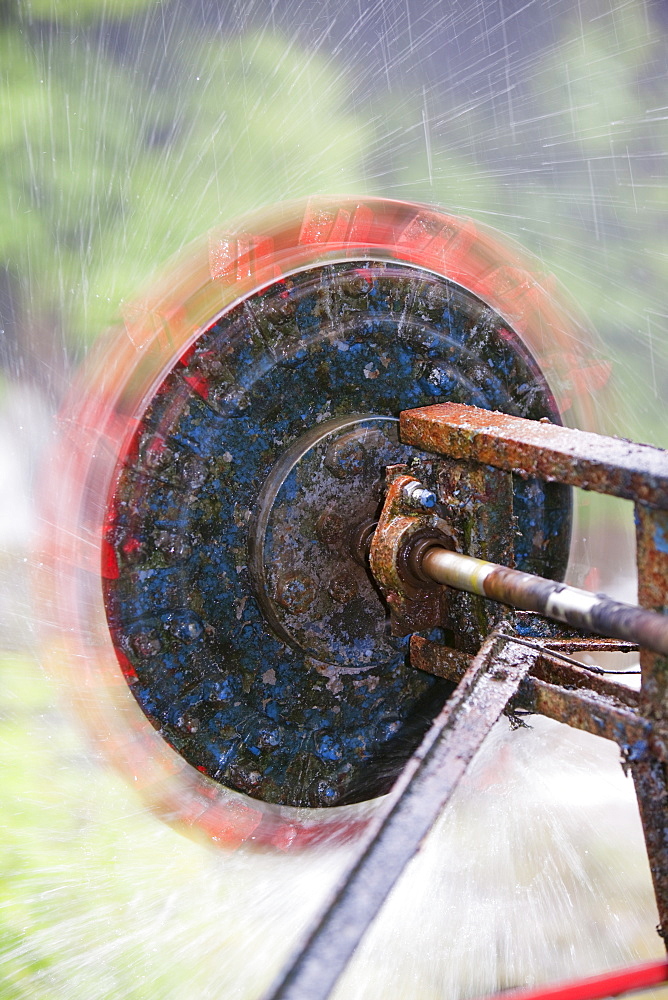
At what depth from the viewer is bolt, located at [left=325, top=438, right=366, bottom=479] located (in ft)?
5.98

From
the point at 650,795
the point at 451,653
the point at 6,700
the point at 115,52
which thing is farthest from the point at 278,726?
the point at 115,52

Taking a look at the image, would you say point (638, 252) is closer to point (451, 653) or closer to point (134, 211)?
point (134, 211)

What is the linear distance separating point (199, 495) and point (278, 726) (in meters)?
0.51

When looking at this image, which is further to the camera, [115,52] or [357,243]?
[115,52]

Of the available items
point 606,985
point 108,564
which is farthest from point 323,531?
point 606,985

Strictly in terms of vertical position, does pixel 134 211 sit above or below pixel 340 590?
above

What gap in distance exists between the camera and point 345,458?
6.00 feet

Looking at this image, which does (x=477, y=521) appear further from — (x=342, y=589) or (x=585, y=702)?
(x=585, y=702)

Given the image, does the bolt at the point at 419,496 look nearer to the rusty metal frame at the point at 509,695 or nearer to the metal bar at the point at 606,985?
the rusty metal frame at the point at 509,695

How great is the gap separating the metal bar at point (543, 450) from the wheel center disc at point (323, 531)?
3.8 inches

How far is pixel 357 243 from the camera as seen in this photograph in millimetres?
1935

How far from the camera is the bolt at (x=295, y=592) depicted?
181 centimetres

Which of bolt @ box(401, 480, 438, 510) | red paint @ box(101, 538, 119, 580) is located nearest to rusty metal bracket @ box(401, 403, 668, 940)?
bolt @ box(401, 480, 438, 510)

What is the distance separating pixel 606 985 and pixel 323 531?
3.00ft
